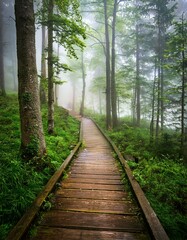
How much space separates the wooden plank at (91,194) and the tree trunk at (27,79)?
1.60 meters

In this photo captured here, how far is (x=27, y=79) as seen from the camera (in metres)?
5.54

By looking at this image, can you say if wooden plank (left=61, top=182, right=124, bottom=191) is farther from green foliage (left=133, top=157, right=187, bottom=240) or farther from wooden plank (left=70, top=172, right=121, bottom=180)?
green foliage (left=133, top=157, right=187, bottom=240)

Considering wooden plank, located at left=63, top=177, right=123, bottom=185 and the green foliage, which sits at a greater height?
wooden plank, located at left=63, top=177, right=123, bottom=185

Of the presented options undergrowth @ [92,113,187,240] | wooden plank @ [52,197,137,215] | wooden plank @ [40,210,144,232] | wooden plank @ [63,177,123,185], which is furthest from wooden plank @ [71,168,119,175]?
wooden plank @ [40,210,144,232]


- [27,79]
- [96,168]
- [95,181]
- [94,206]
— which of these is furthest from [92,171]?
[27,79]

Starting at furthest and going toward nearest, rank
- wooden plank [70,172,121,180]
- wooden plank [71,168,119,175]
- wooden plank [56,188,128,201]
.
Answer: wooden plank [71,168,119,175]
wooden plank [70,172,121,180]
wooden plank [56,188,128,201]

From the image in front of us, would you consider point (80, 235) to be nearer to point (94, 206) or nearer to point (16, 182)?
point (94, 206)

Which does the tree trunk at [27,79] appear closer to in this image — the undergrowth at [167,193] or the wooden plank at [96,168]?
the wooden plank at [96,168]

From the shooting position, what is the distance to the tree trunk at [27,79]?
216 inches

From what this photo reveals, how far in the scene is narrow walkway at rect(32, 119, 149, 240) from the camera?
3.18 meters

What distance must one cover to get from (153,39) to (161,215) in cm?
1791

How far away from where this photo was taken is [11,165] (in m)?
4.85

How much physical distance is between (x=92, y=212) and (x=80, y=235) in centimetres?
76

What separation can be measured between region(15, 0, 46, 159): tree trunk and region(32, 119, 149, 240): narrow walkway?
1.60 meters
